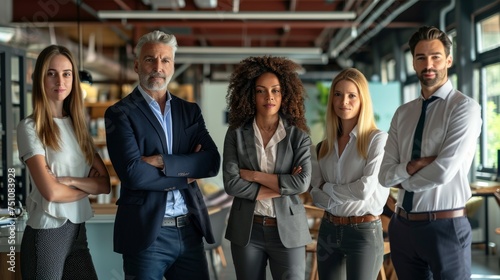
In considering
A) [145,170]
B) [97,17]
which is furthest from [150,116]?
[97,17]

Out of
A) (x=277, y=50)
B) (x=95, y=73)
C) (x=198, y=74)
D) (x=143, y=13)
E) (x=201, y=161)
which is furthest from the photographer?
(x=198, y=74)

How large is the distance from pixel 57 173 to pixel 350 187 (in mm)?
1554

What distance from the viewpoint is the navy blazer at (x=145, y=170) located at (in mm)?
2773

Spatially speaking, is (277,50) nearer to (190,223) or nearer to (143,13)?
(143,13)

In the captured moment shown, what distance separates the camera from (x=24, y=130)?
2.91m

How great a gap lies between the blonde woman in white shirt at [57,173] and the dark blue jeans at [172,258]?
0.33m

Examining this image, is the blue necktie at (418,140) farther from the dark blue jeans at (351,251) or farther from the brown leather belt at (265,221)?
the brown leather belt at (265,221)

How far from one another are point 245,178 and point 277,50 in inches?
468

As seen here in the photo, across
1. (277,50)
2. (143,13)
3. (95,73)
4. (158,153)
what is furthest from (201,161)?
(95,73)

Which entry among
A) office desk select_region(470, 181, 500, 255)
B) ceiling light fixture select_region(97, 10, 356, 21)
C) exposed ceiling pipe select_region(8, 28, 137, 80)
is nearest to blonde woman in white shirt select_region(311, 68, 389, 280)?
office desk select_region(470, 181, 500, 255)

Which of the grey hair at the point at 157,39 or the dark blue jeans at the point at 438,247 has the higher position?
the grey hair at the point at 157,39

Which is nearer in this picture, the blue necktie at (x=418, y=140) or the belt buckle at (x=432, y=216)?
the belt buckle at (x=432, y=216)

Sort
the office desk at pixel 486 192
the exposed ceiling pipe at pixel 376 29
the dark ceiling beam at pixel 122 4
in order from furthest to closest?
1. the dark ceiling beam at pixel 122 4
2. the exposed ceiling pipe at pixel 376 29
3. the office desk at pixel 486 192

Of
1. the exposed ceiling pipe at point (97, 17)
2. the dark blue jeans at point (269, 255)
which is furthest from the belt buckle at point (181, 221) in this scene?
the exposed ceiling pipe at point (97, 17)
